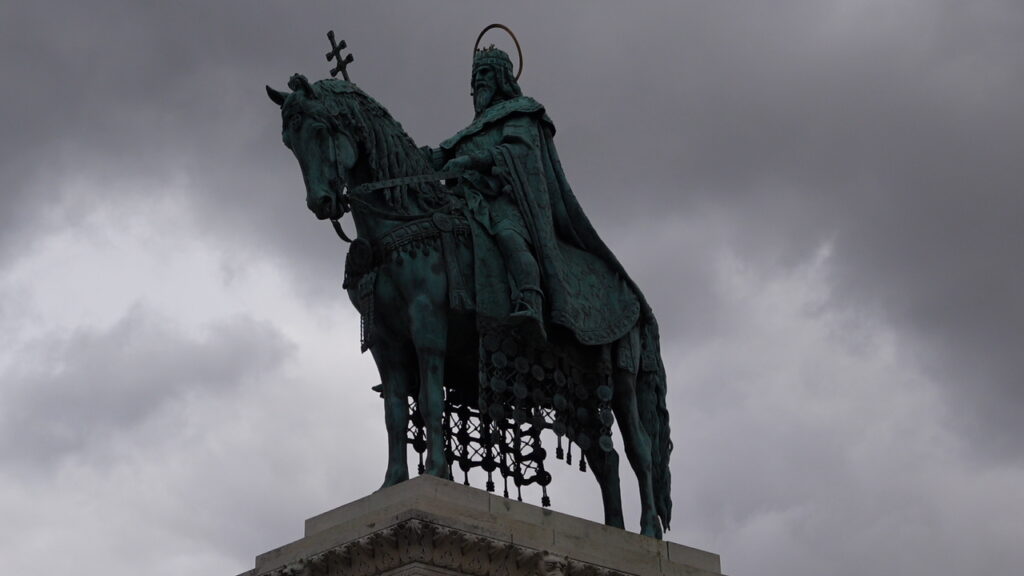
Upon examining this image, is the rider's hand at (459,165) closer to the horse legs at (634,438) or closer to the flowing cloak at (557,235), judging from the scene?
the flowing cloak at (557,235)

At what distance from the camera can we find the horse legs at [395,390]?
70.0 ft

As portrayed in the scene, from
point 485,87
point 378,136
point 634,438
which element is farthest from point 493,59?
point 634,438

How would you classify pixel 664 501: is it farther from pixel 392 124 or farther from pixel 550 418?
pixel 392 124

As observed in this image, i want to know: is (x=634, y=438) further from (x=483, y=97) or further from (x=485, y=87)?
(x=485, y=87)

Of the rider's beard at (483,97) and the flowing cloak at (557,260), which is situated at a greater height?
the rider's beard at (483,97)

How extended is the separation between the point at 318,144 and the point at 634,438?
524 centimetres

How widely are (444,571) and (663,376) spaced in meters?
5.27

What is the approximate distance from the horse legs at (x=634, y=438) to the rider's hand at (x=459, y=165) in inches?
118

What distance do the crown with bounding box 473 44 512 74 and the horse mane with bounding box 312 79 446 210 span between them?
84.1 inches

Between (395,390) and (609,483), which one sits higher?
(395,390)

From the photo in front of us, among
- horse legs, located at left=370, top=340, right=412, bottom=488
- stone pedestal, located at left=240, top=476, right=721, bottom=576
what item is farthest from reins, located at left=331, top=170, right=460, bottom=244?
stone pedestal, located at left=240, top=476, right=721, bottom=576

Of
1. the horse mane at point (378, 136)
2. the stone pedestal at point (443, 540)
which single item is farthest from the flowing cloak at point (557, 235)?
the stone pedestal at point (443, 540)

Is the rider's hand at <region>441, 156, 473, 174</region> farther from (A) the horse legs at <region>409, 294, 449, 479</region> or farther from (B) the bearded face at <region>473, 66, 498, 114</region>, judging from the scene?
(A) the horse legs at <region>409, 294, 449, 479</region>

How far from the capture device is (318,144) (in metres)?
21.0
